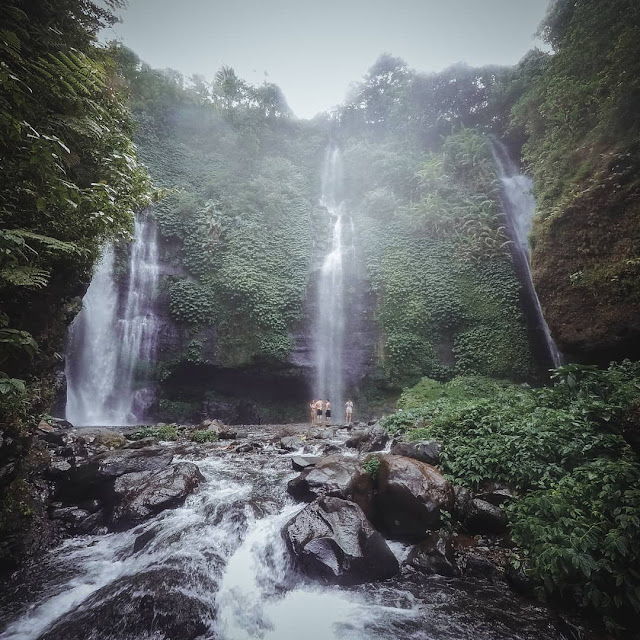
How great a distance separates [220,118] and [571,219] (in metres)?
24.8

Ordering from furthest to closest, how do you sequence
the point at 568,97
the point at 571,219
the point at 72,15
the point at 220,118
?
the point at 220,118 → the point at 568,97 → the point at 571,219 → the point at 72,15

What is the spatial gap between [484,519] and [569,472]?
4.18 feet

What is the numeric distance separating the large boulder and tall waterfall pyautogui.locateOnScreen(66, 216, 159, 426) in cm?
1216

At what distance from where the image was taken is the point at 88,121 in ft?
14.6

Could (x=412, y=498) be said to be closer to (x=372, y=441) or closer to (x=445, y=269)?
(x=372, y=441)

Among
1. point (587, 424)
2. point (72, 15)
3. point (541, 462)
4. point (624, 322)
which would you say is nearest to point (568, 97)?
point (624, 322)

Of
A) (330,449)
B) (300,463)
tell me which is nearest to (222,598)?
(300,463)

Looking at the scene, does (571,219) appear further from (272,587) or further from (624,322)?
(272,587)

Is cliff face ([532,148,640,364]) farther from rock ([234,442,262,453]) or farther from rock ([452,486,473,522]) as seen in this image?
rock ([234,442,262,453])

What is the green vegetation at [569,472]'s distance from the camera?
10.2 feet

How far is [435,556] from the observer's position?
13.5ft

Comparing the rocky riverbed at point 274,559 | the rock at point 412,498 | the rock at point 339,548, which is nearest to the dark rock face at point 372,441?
the rocky riverbed at point 274,559

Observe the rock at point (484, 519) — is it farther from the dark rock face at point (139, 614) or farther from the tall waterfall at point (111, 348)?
the tall waterfall at point (111, 348)

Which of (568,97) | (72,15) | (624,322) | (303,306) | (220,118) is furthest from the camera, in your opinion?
(220,118)
